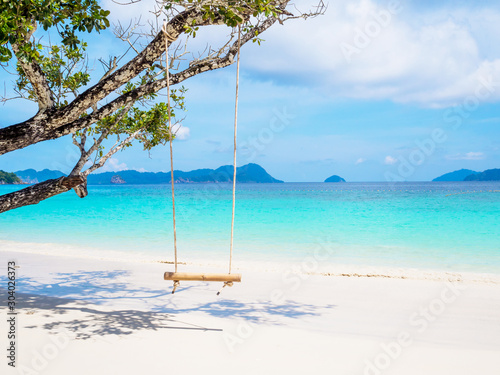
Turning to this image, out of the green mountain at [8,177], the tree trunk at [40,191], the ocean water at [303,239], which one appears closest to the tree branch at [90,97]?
the tree trunk at [40,191]

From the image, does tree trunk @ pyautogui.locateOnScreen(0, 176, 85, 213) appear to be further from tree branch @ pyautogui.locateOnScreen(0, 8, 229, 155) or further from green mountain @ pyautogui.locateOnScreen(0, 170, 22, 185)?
green mountain @ pyautogui.locateOnScreen(0, 170, 22, 185)

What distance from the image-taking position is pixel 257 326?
3.91m

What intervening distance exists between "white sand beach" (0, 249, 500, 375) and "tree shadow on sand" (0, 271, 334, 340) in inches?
0.5

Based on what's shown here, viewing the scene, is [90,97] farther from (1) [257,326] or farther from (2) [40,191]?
(1) [257,326]

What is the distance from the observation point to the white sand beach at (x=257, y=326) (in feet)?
9.94

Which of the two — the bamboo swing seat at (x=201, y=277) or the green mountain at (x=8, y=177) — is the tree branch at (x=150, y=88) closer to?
the bamboo swing seat at (x=201, y=277)

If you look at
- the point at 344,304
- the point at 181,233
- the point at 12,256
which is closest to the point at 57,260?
the point at 12,256

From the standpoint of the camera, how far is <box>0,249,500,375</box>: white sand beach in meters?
3.03

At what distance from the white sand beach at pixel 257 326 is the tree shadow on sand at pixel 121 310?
A: 0.04 feet

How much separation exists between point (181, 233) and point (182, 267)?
8130 mm

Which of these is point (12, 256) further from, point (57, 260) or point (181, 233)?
point (181, 233)

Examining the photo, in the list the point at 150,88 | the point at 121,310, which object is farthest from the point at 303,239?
the point at 150,88

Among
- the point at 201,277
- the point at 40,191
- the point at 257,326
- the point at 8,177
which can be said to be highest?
the point at 8,177

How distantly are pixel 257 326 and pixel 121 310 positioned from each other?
5.17 feet
